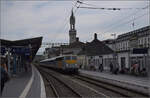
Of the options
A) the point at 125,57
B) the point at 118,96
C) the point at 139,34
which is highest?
the point at 139,34

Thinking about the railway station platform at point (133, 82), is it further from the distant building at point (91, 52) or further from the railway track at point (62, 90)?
the distant building at point (91, 52)

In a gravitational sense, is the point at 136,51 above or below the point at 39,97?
above

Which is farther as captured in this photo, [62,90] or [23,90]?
[62,90]

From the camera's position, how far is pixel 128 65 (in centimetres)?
2773

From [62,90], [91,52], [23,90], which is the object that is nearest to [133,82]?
[62,90]

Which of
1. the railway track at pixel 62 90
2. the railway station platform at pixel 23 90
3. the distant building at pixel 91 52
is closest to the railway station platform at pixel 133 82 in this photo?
the railway track at pixel 62 90

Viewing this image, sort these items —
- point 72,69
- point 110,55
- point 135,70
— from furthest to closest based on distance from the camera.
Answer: point 110,55
point 72,69
point 135,70

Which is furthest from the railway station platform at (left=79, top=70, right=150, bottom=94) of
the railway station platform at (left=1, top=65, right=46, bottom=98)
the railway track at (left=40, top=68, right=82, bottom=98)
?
the railway station platform at (left=1, top=65, right=46, bottom=98)

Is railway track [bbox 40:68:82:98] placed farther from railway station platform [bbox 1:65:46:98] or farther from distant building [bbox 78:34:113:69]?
distant building [bbox 78:34:113:69]

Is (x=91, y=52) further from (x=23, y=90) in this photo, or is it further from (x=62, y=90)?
(x=23, y=90)

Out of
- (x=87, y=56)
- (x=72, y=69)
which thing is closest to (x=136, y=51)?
(x=72, y=69)

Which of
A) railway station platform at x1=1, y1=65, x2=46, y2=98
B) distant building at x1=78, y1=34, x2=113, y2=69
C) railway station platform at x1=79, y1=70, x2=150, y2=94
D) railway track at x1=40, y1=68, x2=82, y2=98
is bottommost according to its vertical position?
railway track at x1=40, y1=68, x2=82, y2=98

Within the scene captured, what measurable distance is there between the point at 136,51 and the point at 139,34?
3225 cm

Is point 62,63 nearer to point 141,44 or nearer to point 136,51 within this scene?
point 136,51
